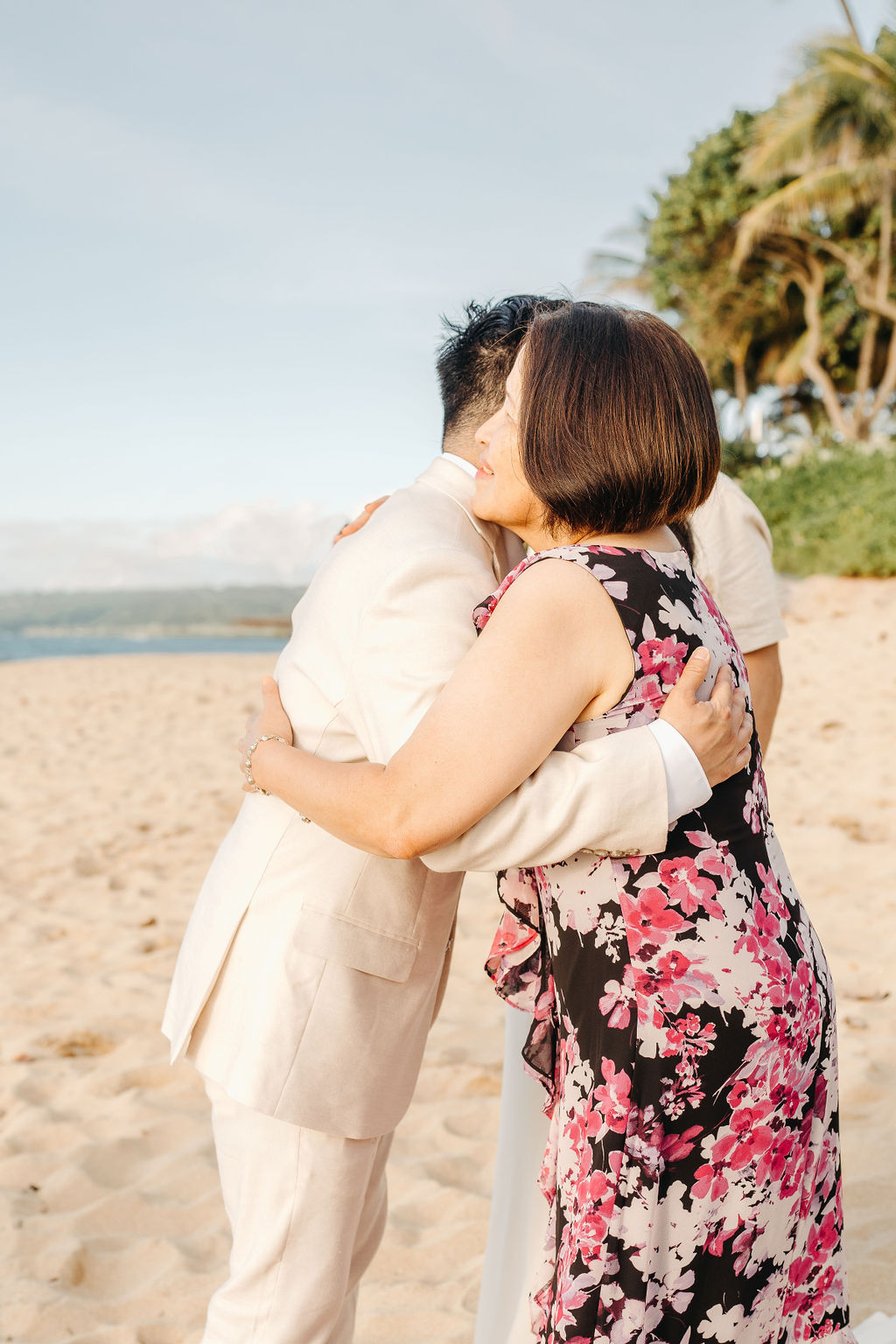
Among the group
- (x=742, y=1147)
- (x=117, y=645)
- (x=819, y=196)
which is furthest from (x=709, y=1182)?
(x=117, y=645)

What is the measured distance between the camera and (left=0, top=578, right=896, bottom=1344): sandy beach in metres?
2.57

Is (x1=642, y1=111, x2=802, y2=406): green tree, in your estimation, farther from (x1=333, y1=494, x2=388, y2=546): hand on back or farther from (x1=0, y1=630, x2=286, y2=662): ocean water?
(x1=333, y1=494, x2=388, y2=546): hand on back

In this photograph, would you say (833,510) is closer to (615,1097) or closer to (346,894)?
(346,894)

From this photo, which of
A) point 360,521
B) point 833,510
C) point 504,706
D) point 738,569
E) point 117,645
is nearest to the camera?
point 504,706

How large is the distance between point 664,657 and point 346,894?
2.09 ft

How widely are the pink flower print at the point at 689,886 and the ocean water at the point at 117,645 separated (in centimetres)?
2452

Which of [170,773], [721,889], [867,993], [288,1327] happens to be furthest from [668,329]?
[170,773]

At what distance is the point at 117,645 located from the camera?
30625 mm

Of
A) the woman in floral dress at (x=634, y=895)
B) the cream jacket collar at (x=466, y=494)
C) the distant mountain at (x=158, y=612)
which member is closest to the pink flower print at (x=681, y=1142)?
the woman in floral dress at (x=634, y=895)

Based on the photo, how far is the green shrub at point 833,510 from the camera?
13953 mm

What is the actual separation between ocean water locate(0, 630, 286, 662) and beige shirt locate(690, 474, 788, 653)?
2332 cm

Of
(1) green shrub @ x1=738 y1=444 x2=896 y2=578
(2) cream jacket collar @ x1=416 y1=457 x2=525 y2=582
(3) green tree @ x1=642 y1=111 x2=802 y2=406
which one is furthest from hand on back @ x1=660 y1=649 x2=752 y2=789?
(3) green tree @ x1=642 y1=111 x2=802 y2=406

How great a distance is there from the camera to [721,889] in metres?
1.40

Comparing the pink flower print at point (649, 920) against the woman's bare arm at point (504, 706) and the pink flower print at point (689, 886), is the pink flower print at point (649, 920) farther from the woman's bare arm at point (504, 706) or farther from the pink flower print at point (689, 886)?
the woman's bare arm at point (504, 706)
